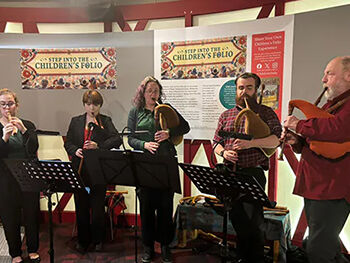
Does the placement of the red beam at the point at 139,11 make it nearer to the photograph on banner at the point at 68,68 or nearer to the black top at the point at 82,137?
the photograph on banner at the point at 68,68

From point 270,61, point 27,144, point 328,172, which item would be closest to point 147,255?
point 27,144

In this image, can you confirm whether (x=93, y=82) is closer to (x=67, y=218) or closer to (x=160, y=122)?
(x=160, y=122)

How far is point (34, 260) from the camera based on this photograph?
2.79m

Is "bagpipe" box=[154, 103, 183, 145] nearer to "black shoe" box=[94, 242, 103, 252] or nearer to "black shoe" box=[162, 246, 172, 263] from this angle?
"black shoe" box=[162, 246, 172, 263]

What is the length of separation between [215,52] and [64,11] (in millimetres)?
1957

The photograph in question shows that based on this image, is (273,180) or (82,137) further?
(273,180)

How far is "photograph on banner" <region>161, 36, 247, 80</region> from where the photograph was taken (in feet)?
10.1

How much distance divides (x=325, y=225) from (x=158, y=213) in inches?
55.5

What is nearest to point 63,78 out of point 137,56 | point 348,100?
point 137,56

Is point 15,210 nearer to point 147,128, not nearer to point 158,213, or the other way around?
point 158,213

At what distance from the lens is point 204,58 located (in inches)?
126

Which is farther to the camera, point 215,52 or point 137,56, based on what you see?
point 137,56

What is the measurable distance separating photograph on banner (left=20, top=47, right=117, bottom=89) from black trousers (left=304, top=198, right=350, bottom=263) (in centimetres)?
252

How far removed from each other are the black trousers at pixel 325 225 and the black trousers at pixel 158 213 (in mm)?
1195
